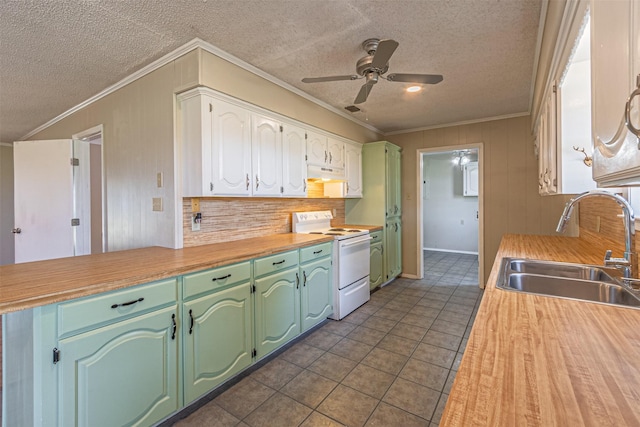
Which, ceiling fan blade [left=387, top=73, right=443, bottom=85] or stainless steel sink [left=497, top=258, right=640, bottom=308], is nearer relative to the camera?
stainless steel sink [left=497, top=258, right=640, bottom=308]

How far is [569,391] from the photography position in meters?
0.61

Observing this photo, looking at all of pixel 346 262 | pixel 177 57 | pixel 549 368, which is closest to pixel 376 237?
pixel 346 262

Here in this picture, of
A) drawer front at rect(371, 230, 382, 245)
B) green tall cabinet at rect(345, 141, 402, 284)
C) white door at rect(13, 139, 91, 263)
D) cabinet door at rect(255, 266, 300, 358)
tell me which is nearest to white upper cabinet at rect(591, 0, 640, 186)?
cabinet door at rect(255, 266, 300, 358)

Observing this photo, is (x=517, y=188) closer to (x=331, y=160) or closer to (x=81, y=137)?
(x=331, y=160)

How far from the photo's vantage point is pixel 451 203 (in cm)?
689

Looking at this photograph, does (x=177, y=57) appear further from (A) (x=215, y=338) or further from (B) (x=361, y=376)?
(B) (x=361, y=376)

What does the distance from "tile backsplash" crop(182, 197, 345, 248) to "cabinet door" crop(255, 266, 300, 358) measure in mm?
698

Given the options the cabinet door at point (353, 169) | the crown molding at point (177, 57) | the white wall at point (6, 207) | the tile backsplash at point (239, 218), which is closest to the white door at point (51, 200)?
the crown molding at point (177, 57)

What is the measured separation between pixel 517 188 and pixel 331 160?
101 inches

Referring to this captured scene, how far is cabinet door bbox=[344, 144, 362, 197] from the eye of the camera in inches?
153

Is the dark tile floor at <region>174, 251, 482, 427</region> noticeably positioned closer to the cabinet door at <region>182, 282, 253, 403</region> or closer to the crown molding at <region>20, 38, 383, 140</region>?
the cabinet door at <region>182, 282, 253, 403</region>

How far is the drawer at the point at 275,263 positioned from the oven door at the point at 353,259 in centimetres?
71

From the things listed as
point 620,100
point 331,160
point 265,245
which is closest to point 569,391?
point 620,100

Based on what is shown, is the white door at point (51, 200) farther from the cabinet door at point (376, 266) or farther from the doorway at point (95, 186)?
the cabinet door at point (376, 266)
